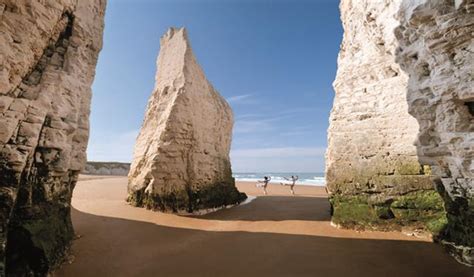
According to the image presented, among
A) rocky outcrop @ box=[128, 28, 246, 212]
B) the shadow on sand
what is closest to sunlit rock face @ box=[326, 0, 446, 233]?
the shadow on sand

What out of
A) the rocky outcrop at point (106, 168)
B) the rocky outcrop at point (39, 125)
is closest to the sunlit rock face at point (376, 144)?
the rocky outcrop at point (39, 125)

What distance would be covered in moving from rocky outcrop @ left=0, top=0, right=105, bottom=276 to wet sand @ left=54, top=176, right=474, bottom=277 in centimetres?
77

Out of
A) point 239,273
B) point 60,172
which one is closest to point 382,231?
point 239,273

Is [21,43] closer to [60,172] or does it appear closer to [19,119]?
[19,119]

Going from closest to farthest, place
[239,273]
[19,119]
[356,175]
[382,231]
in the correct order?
[19,119] → [239,273] → [382,231] → [356,175]

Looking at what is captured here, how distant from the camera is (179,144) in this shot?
9211 mm

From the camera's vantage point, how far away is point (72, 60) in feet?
16.8

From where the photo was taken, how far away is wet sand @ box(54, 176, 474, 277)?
4.47 m

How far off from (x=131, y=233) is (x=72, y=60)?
4.19m

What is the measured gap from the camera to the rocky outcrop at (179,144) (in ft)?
29.2

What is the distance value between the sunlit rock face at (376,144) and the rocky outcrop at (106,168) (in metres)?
40.3

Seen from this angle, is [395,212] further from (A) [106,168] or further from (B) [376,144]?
(A) [106,168]

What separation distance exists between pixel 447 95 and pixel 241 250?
185 inches

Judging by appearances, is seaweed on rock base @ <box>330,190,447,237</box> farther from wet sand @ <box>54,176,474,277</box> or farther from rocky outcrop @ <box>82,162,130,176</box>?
rocky outcrop @ <box>82,162,130,176</box>
